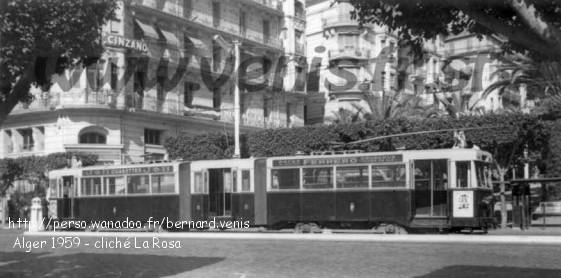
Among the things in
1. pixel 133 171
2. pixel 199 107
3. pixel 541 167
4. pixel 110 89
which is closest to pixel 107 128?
pixel 110 89

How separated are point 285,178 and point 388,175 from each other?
394cm

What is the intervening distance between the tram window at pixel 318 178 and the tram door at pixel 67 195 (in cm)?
1184

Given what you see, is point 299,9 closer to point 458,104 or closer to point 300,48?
point 300,48

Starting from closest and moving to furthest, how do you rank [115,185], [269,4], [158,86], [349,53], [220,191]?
[220,191], [115,185], [158,86], [269,4], [349,53]

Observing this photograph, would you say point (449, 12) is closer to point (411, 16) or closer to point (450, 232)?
point (411, 16)

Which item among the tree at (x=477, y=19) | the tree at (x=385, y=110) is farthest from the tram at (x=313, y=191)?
the tree at (x=385, y=110)

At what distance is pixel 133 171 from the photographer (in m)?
28.3

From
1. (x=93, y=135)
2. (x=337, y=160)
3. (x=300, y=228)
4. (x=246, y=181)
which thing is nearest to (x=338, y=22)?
(x=93, y=135)

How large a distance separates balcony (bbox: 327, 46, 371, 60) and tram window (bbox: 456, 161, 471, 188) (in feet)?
116

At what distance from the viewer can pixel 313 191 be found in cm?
2455

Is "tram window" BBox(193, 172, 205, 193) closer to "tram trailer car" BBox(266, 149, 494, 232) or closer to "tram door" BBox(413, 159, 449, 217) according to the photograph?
"tram trailer car" BBox(266, 149, 494, 232)

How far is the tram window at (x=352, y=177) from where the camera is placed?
2380 cm

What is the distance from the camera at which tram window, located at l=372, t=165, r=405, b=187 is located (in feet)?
76.1

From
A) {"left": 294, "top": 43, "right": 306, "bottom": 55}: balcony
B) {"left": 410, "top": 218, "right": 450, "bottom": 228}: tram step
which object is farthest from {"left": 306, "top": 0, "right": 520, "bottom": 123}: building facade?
{"left": 410, "top": 218, "right": 450, "bottom": 228}: tram step
